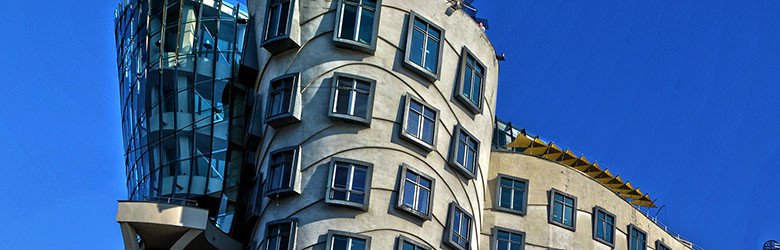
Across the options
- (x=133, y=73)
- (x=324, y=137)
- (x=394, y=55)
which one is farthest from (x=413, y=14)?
(x=133, y=73)

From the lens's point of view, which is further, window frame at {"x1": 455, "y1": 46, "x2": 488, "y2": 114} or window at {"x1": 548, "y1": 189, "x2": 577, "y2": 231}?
window at {"x1": 548, "y1": 189, "x2": 577, "y2": 231}

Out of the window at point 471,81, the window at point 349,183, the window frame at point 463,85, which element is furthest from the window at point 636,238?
the window at point 349,183

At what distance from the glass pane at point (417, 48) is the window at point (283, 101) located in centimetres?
324

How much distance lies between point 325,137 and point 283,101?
66.9 inches

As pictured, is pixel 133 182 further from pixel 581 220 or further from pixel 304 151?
pixel 581 220

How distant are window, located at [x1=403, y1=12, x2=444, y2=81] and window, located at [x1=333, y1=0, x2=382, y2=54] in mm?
1002

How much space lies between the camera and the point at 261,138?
134ft

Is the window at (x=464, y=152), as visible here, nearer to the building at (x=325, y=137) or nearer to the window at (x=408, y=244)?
the building at (x=325, y=137)

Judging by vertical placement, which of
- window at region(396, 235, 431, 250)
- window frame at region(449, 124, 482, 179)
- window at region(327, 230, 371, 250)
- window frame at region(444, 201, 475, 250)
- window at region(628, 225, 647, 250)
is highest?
window at region(628, 225, 647, 250)

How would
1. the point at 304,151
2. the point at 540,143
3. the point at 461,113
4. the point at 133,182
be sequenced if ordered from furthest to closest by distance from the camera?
the point at 540,143
the point at 133,182
the point at 461,113
the point at 304,151

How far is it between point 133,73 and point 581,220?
47.8 ft

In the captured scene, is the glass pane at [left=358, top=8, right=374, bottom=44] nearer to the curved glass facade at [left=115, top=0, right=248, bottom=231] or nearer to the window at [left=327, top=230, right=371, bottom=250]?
the curved glass facade at [left=115, top=0, right=248, bottom=231]

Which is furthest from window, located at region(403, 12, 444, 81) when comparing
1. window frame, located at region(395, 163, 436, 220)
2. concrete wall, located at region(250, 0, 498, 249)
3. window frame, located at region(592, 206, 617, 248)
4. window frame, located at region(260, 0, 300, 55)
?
window frame, located at region(592, 206, 617, 248)

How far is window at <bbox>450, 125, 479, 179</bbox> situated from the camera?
40.5m
